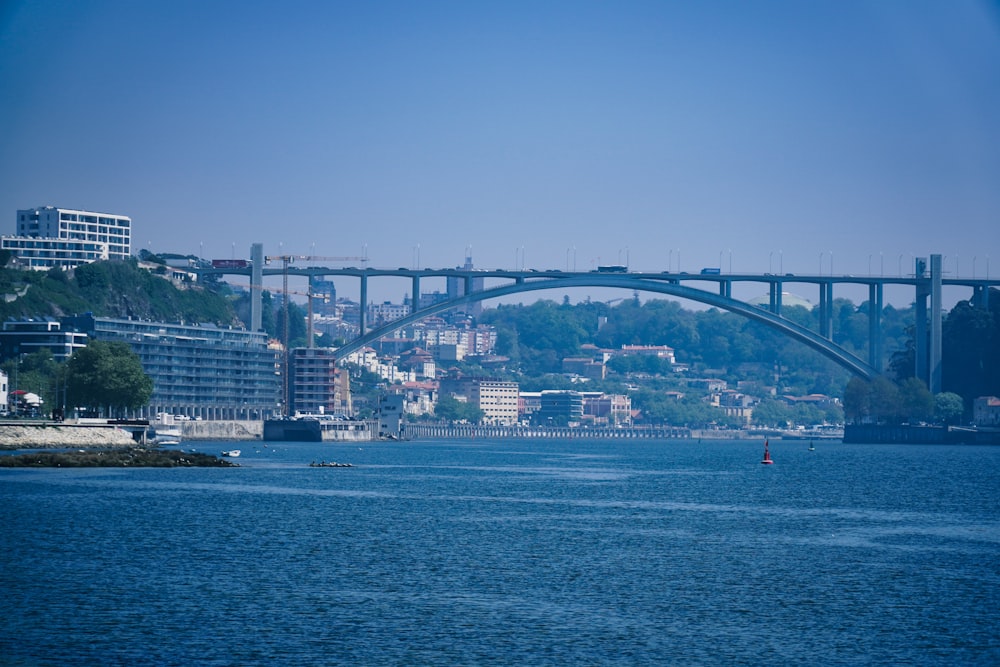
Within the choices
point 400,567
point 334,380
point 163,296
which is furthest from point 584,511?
point 163,296

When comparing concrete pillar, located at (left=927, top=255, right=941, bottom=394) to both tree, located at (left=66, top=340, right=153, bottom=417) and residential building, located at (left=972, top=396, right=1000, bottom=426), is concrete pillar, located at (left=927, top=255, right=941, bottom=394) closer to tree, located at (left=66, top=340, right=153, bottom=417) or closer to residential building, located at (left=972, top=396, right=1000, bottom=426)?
residential building, located at (left=972, top=396, right=1000, bottom=426)

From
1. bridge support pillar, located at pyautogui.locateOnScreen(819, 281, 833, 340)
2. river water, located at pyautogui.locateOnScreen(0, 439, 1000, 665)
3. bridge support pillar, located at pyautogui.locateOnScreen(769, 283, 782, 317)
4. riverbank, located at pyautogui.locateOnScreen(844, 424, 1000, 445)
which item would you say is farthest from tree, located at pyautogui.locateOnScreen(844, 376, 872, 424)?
river water, located at pyautogui.locateOnScreen(0, 439, 1000, 665)

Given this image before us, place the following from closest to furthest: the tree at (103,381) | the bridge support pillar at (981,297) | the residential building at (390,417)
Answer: the tree at (103,381) → the bridge support pillar at (981,297) → the residential building at (390,417)

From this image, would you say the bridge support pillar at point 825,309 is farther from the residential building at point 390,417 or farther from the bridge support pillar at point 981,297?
the residential building at point 390,417

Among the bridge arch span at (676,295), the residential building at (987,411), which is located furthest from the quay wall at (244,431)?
the residential building at (987,411)

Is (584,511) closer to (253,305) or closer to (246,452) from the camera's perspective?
(246,452)

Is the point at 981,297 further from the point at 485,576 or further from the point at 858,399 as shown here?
the point at 485,576
